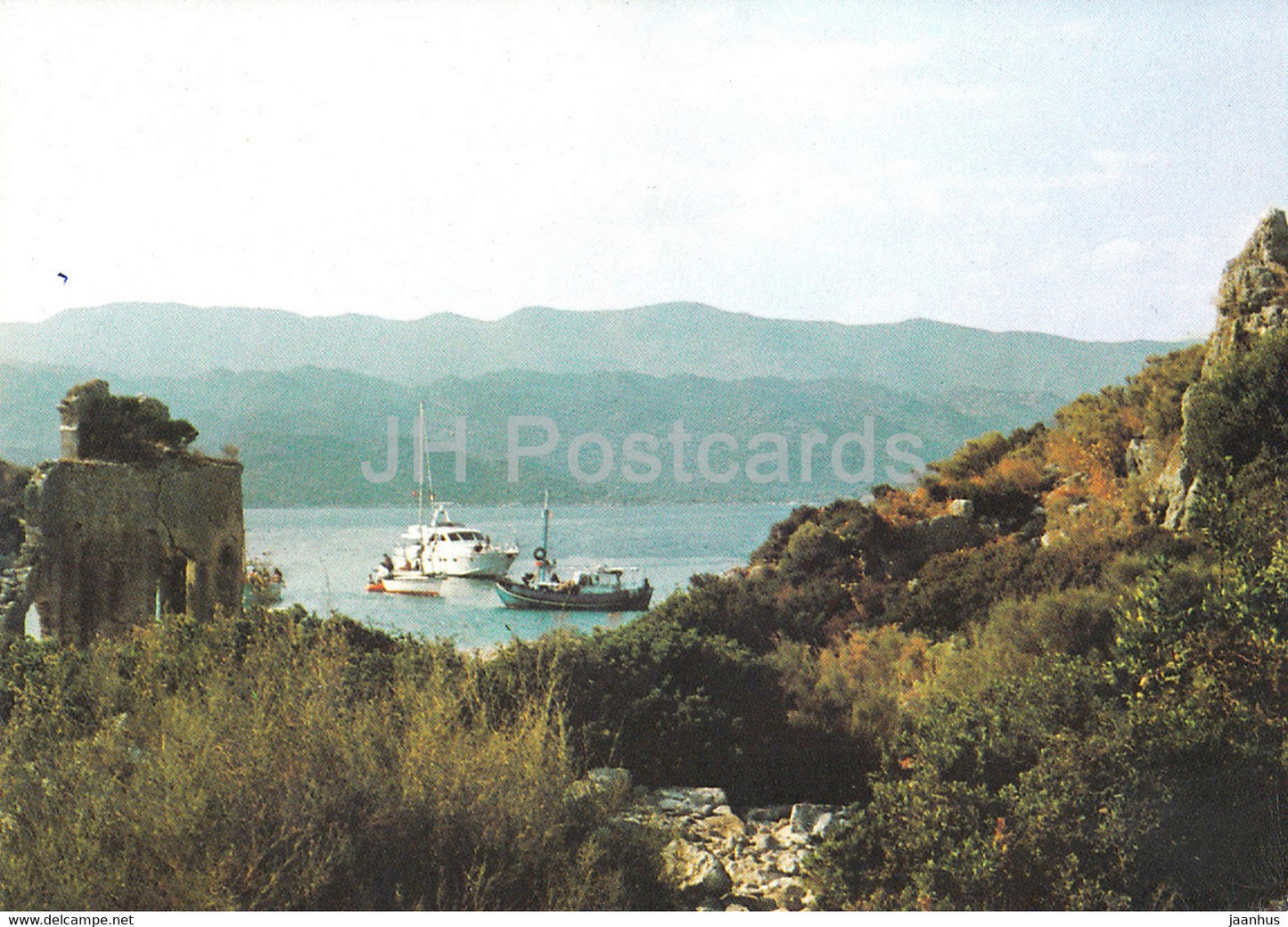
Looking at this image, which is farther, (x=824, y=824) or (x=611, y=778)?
(x=611, y=778)

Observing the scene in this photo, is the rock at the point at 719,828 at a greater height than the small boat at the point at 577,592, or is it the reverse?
the rock at the point at 719,828

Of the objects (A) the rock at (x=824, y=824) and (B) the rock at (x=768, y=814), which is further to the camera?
(B) the rock at (x=768, y=814)

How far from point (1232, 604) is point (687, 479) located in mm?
54315

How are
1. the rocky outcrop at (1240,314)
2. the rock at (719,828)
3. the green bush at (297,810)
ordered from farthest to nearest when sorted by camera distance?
1. the rocky outcrop at (1240,314)
2. the rock at (719,828)
3. the green bush at (297,810)

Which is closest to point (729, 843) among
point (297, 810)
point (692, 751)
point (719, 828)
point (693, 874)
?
point (719, 828)

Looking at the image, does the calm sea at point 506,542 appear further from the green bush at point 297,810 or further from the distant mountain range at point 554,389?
the green bush at point 297,810

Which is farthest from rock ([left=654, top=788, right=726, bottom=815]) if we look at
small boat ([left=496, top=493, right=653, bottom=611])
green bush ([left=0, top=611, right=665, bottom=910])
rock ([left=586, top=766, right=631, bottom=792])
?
small boat ([left=496, top=493, right=653, bottom=611])

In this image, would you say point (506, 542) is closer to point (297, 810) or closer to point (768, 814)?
point (768, 814)

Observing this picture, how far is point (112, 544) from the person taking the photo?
32.6ft

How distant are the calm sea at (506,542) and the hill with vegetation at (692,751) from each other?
22475mm

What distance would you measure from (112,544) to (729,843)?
713 centimetres

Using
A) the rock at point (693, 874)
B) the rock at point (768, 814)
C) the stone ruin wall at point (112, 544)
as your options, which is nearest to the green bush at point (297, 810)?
the rock at point (693, 874)

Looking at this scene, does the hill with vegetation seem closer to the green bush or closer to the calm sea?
the green bush

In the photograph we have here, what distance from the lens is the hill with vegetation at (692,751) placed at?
412cm
